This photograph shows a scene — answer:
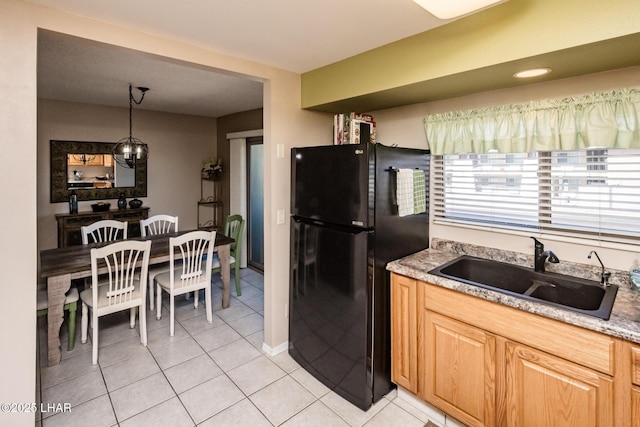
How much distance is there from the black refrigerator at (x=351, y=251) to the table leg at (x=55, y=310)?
1869 millimetres

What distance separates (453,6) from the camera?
130cm

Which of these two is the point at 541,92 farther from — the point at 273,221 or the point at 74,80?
the point at 74,80

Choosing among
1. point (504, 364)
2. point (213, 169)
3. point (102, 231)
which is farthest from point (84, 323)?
point (504, 364)

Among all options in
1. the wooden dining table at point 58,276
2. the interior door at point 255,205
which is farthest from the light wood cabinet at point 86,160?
the interior door at point 255,205

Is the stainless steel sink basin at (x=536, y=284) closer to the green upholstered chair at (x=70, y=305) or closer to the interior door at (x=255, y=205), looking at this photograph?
the green upholstered chair at (x=70, y=305)

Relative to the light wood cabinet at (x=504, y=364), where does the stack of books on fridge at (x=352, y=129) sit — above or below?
above

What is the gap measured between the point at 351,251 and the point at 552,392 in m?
1.19

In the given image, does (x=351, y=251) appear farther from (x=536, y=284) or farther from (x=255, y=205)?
(x=255, y=205)

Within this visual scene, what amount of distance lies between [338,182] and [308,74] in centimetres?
108

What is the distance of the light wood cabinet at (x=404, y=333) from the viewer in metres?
1.99

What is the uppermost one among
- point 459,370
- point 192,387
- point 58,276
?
point 58,276

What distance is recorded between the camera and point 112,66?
2.89m

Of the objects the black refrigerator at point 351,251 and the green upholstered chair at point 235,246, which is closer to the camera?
the black refrigerator at point 351,251

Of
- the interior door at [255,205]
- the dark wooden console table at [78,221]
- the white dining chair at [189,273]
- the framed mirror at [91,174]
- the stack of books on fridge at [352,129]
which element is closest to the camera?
the stack of books on fridge at [352,129]
